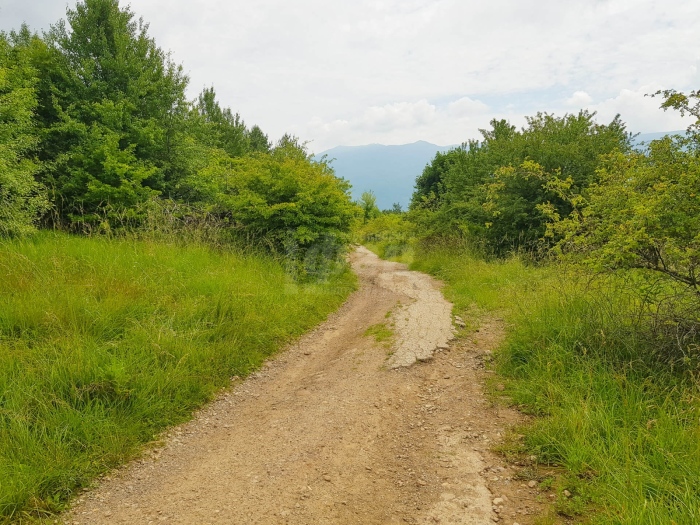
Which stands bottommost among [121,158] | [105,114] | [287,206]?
[287,206]

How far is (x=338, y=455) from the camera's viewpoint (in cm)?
320

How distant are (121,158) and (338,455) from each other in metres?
9.95

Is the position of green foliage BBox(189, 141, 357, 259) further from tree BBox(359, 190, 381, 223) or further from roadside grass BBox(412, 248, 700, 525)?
tree BBox(359, 190, 381, 223)

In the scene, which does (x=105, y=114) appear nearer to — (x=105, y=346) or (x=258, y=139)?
(x=105, y=346)

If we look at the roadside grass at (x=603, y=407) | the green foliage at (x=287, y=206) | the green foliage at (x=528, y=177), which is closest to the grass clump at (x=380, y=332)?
the roadside grass at (x=603, y=407)

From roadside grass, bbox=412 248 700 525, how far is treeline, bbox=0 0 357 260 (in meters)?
6.07

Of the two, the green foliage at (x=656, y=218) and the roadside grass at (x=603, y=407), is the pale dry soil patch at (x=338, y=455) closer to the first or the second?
the roadside grass at (x=603, y=407)

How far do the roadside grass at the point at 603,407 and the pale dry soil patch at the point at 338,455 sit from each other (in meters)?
0.34

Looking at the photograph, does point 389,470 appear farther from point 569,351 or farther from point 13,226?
point 13,226

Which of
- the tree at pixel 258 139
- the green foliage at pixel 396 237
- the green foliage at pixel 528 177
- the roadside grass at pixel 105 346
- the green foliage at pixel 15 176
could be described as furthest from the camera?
the tree at pixel 258 139

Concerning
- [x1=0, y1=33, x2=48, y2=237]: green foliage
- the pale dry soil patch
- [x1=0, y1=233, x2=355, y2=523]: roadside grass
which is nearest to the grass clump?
the pale dry soil patch

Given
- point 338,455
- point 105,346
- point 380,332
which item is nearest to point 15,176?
point 105,346

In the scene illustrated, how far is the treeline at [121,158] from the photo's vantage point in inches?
327

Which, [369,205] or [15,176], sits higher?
[369,205]
